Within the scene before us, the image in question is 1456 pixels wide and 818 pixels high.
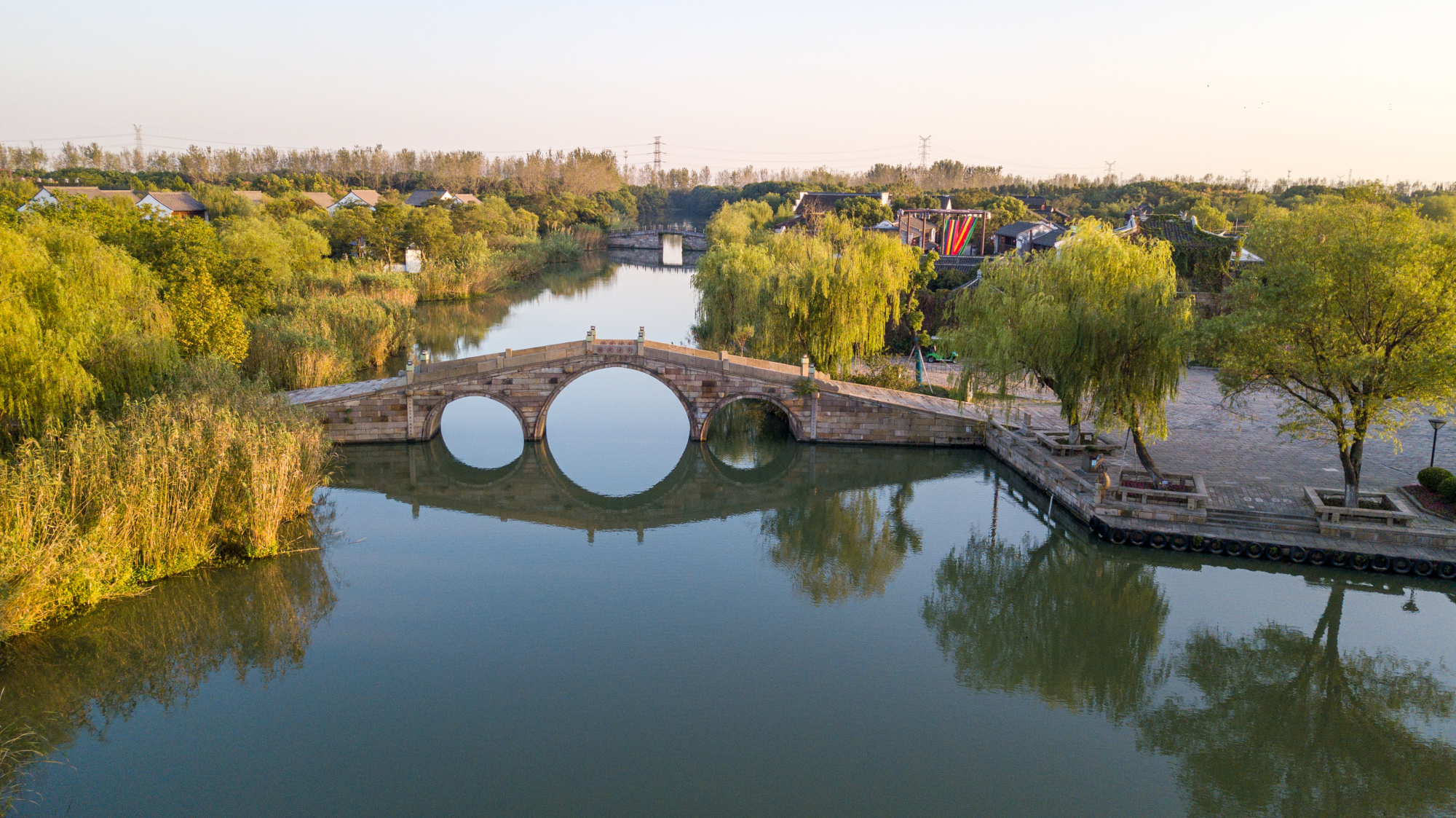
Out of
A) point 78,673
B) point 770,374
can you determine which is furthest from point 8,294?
point 770,374

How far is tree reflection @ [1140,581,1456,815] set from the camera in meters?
10.0

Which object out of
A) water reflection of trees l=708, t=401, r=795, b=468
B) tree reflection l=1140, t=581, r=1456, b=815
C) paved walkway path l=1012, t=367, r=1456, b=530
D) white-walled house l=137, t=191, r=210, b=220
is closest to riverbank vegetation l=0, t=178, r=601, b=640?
water reflection of trees l=708, t=401, r=795, b=468

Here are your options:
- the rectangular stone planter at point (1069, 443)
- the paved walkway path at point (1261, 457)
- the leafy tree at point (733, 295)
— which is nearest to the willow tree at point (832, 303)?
the leafy tree at point (733, 295)

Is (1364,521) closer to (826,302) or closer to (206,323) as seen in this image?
(826,302)

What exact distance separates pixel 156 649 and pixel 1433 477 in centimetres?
2196

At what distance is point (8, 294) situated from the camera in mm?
14977

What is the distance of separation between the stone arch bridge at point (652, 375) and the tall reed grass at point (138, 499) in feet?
14.9

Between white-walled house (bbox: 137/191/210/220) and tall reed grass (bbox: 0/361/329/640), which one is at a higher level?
white-walled house (bbox: 137/191/210/220)

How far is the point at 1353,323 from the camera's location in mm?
14633

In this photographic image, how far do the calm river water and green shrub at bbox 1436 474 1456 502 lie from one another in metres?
2.46

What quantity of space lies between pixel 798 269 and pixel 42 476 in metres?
18.3

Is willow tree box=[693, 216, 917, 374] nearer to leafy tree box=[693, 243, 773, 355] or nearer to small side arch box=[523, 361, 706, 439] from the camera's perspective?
leafy tree box=[693, 243, 773, 355]

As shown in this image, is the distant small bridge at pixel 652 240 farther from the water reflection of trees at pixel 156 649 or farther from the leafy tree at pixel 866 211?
the water reflection of trees at pixel 156 649

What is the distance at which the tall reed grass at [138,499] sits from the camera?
1163cm
